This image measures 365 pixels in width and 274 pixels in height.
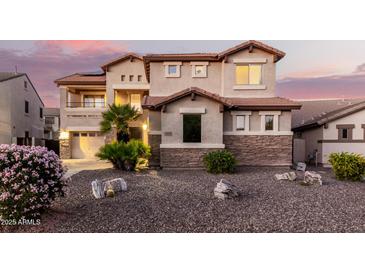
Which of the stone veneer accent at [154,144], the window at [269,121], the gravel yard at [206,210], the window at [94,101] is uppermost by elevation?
the window at [94,101]

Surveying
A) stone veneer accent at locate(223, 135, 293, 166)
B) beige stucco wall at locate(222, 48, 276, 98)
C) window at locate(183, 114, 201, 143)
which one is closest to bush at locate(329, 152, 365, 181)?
stone veneer accent at locate(223, 135, 293, 166)

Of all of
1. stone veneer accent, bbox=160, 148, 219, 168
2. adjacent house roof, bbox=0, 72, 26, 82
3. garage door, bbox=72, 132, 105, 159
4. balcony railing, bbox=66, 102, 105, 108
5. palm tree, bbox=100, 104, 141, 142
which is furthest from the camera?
balcony railing, bbox=66, 102, 105, 108

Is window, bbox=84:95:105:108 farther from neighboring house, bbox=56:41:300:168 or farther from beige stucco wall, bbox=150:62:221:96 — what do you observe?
beige stucco wall, bbox=150:62:221:96

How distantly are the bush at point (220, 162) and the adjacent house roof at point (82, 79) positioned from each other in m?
12.2

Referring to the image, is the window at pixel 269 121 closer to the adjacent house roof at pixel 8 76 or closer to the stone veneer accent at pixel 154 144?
the stone veneer accent at pixel 154 144

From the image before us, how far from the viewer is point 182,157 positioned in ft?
40.0

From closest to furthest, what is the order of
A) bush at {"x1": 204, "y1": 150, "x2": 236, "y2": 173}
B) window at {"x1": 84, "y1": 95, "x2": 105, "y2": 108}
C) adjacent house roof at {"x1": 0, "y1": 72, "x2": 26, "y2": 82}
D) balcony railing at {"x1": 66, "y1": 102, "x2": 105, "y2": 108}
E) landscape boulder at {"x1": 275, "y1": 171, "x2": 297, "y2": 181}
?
1. landscape boulder at {"x1": 275, "y1": 171, "x2": 297, "y2": 181}
2. bush at {"x1": 204, "y1": 150, "x2": 236, "y2": 173}
3. adjacent house roof at {"x1": 0, "y1": 72, "x2": 26, "y2": 82}
4. balcony railing at {"x1": 66, "y1": 102, "x2": 105, "y2": 108}
5. window at {"x1": 84, "y1": 95, "x2": 105, "y2": 108}

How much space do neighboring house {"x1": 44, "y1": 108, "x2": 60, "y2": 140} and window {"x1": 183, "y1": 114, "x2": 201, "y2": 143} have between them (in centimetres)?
2331

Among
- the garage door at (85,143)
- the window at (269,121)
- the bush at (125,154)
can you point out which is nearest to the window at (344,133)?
the window at (269,121)

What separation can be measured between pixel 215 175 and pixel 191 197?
3872 millimetres

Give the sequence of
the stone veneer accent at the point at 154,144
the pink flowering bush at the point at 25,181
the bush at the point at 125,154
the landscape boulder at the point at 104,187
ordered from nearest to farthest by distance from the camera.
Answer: the pink flowering bush at the point at 25,181
the landscape boulder at the point at 104,187
the bush at the point at 125,154
the stone veneer accent at the point at 154,144

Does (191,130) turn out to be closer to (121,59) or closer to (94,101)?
(121,59)

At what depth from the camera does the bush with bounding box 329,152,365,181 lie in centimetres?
951

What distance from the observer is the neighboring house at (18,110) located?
1747 cm
